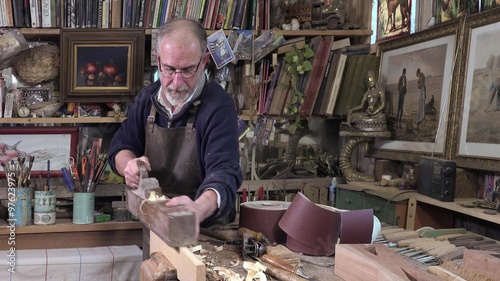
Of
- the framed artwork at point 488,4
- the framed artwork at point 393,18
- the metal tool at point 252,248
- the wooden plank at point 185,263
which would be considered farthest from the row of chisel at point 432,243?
the framed artwork at point 393,18

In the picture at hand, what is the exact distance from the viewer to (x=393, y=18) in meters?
3.62

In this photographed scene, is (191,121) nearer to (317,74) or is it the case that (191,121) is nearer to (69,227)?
(69,227)

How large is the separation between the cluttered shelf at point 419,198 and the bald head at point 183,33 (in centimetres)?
147

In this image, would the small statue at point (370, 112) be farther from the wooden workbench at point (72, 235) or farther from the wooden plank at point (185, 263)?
the wooden plank at point (185, 263)

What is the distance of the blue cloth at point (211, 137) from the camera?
1.89 metres

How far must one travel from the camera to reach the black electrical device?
9.06 feet

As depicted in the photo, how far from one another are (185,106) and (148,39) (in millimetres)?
1397

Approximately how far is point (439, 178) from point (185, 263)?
5.97 feet

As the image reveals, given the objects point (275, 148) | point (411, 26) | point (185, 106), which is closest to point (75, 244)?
point (185, 106)

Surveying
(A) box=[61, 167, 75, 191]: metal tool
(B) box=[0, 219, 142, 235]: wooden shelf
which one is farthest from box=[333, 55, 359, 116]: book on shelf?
(A) box=[61, 167, 75, 191]: metal tool

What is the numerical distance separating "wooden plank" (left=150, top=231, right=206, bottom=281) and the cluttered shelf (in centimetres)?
157

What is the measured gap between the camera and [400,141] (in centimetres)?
343

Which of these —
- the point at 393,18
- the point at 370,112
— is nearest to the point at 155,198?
the point at 370,112

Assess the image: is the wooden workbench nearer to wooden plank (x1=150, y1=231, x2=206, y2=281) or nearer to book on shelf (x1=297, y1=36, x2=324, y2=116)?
book on shelf (x1=297, y1=36, x2=324, y2=116)
